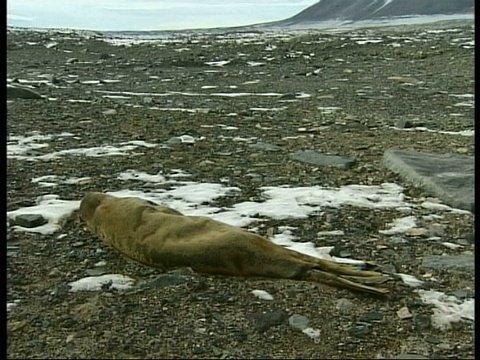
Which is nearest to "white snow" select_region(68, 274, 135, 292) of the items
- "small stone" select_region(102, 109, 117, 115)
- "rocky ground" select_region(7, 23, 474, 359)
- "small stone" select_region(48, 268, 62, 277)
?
"rocky ground" select_region(7, 23, 474, 359)

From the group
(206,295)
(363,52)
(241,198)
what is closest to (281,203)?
(241,198)

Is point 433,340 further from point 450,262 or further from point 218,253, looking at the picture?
point 218,253

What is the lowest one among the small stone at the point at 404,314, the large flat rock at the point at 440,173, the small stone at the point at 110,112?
the small stone at the point at 404,314

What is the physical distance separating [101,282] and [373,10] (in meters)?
60.7

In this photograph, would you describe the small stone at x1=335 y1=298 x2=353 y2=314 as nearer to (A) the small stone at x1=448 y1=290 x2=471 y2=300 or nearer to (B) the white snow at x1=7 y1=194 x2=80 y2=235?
(A) the small stone at x1=448 y1=290 x2=471 y2=300

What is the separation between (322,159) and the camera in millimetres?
6598

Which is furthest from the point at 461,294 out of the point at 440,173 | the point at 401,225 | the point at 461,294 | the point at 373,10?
the point at 373,10

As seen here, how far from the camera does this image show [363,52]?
21031mm

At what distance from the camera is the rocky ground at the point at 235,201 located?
10.0ft

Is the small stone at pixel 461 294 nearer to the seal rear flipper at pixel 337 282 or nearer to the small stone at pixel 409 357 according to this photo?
the seal rear flipper at pixel 337 282

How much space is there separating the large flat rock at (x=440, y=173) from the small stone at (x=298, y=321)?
2128mm

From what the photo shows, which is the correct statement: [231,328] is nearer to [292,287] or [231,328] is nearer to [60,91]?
[292,287]

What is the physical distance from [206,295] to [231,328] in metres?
0.35

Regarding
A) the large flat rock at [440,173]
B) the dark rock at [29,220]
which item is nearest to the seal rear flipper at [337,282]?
the large flat rock at [440,173]
